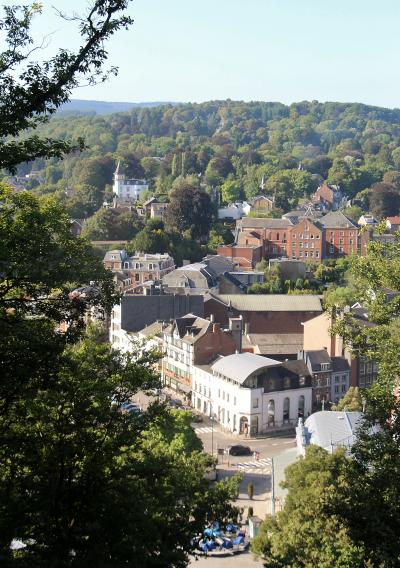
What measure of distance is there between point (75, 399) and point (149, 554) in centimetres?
177

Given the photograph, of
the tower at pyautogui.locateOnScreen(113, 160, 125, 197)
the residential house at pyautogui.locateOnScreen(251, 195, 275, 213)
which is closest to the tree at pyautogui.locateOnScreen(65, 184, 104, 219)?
the tower at pyautogui.locateOnScreen(113, 160, 125, 197)

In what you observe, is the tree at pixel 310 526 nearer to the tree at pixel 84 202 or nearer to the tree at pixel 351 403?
the tree at pixel 351 403

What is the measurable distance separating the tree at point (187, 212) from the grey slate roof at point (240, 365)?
2808 centimetres

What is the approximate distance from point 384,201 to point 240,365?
50.9m

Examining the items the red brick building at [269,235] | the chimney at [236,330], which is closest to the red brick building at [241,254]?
the red brick building at [269,235]

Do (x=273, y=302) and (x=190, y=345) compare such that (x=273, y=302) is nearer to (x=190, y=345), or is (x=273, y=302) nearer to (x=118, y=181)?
(x=190, y=345)

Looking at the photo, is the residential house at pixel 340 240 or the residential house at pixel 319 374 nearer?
the residential house at pixel 319 374

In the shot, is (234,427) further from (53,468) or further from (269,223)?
(269,223)

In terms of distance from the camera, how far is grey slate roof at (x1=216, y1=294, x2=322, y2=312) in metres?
45.8

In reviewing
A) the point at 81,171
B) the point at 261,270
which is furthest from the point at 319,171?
the point at 261,270

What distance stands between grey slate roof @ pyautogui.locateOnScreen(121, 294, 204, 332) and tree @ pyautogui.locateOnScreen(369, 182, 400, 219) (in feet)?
136

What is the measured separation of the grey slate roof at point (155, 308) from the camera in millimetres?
42812

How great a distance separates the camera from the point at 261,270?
2298 inches

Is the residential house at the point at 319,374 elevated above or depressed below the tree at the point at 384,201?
below
